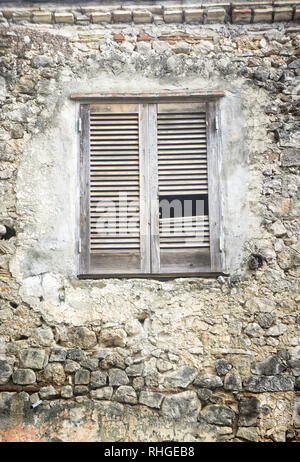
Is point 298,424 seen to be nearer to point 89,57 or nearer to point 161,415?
point 161,415

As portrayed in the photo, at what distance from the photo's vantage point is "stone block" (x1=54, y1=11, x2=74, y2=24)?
4816mm

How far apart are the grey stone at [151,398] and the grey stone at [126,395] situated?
0.06 meters

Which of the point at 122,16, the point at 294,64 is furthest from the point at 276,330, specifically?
the point at 122,16

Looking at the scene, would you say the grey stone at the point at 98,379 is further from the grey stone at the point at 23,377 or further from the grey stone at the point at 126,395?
the grey stone at the point at 23,377

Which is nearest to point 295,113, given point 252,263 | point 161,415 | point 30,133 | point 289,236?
point 289,236

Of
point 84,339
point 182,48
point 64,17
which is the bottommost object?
point 84,339

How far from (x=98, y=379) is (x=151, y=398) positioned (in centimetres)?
45

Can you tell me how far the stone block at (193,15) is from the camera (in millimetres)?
4805

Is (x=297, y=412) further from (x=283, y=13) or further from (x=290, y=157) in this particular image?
(x=283, y=13)

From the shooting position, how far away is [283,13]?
4.82 m

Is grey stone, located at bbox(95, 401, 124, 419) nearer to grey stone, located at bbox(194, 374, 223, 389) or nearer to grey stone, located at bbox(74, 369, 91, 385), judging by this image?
grey stone, located at bbox(74, 369, 91, 385)

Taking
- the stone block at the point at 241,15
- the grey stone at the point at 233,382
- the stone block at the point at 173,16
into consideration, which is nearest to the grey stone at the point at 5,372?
the grey stone at the point at 233,382

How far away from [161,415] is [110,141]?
7.87ft

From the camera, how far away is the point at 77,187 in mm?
4676
